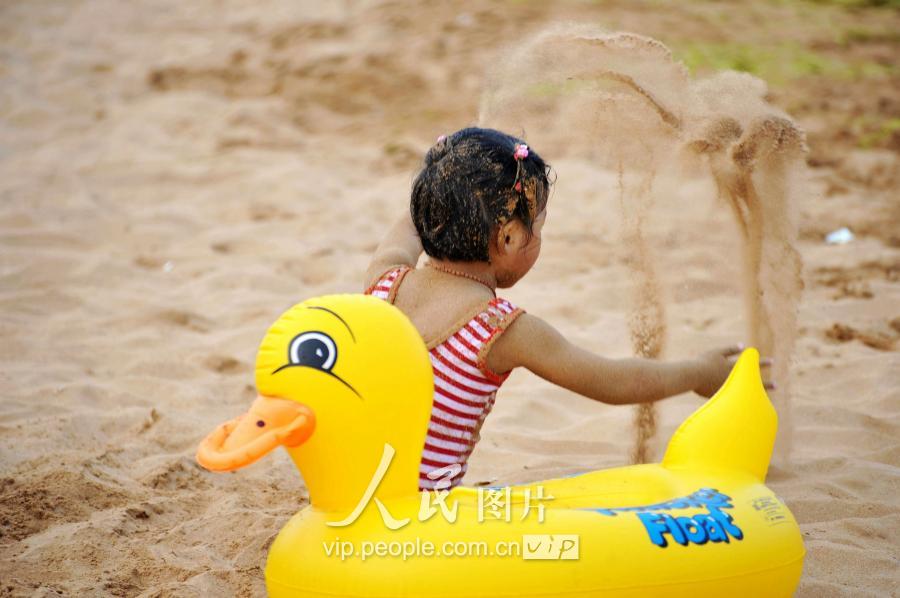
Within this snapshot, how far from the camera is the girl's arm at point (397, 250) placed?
259 centimetres

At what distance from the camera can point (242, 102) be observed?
7695 millimetres

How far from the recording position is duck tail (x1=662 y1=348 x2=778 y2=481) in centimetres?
238

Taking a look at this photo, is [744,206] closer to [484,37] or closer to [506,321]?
[506,321]

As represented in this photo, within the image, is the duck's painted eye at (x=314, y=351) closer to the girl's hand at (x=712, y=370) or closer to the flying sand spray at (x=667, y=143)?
the girl's hand at (x=712, y=370)

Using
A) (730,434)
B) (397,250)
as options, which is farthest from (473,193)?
(730,434)

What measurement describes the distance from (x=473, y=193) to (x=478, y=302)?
0.25 metres

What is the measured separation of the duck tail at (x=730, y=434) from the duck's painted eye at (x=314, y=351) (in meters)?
0.94

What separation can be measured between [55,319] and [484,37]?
5.18m

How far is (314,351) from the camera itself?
1.96 metres

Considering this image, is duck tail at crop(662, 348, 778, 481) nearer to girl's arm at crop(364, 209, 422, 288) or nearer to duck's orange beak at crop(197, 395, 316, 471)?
girl's arm at crop(364, 209, 422, 288)

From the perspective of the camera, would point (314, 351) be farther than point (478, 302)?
No

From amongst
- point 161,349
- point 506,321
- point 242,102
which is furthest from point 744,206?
point 242,102

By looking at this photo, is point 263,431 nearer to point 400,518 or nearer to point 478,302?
point 400,518

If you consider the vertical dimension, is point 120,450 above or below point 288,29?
below
